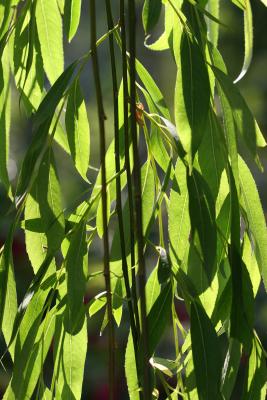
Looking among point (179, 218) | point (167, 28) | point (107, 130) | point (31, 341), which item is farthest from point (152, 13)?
point (107, 130)

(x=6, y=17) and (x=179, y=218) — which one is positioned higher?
(x=6, y=17)

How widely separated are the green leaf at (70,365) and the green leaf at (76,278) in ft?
0.18

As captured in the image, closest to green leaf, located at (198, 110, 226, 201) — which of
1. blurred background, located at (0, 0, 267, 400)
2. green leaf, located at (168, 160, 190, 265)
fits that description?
green leaf, located at (168, 160, 190, 265)

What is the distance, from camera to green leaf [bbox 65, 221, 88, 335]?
661 mm

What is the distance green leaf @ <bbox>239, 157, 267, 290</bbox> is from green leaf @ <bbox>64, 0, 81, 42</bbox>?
0.18 meters

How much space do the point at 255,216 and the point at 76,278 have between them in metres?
0.15

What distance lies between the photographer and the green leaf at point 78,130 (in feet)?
2.45

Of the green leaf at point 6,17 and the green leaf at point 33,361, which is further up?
the green leaf at point 6,17

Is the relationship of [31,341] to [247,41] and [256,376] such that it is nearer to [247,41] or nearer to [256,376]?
[256,376]

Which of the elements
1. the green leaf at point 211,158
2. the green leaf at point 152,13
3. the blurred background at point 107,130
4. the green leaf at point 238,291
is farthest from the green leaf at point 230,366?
the blurred background at point 107,130

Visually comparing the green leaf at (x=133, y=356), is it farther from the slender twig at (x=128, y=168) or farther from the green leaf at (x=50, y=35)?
the green leaf at (x=50, y=35)

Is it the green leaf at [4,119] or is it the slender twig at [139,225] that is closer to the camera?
the slender twig at [139,225]

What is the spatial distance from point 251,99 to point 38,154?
9.45 ft

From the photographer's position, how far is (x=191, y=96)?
2.04ft
